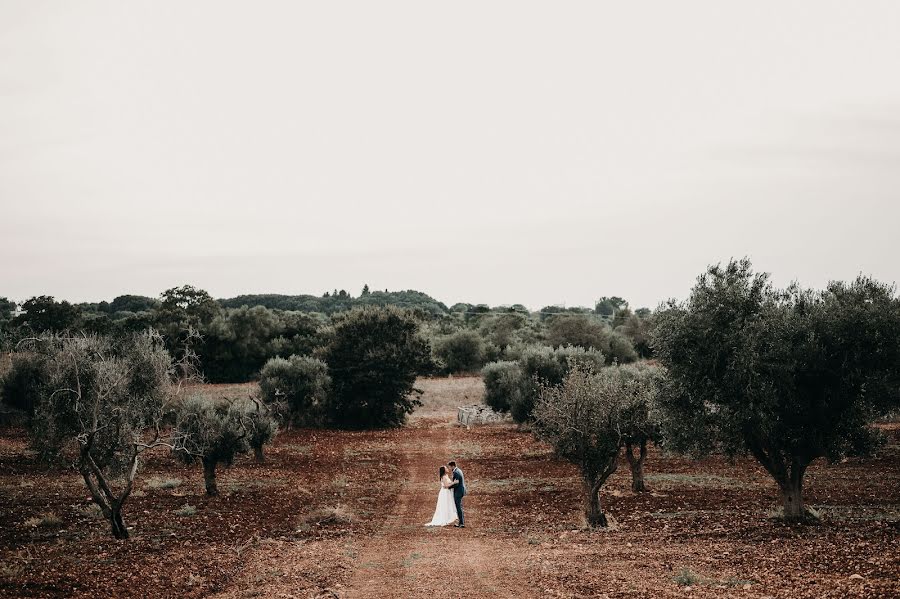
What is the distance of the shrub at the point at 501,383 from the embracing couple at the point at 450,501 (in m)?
30.9

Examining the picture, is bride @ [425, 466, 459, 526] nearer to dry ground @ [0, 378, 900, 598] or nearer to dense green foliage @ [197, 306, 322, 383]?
dry ground @ [0, 378, 900, 598]

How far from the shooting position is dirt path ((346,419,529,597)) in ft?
48.7

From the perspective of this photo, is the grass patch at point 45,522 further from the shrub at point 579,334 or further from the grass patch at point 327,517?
the shrub at point 579,334

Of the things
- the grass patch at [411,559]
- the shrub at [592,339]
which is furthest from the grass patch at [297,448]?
the shrub at [592,339]

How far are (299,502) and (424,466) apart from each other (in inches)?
451

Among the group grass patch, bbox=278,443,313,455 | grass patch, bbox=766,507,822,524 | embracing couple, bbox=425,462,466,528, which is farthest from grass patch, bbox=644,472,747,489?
grass patch, bbox=278,443,313,455

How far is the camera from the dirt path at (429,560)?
14836mm

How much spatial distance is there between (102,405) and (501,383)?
38.5m

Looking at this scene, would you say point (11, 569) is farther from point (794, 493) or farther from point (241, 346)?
point (241, 346)

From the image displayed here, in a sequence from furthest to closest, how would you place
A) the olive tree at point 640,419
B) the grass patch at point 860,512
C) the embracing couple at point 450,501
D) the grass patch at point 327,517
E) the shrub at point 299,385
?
the shrub at point 299,385 → the grass patch at point 327,517 → the embracing couple at point 450,501 → the olive tree at point 640,419 → the grass patch at point 860,512

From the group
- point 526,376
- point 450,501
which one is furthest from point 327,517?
point 526,376

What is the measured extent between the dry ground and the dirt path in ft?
0.23

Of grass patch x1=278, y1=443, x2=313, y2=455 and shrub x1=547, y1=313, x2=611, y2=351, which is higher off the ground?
shrub x1=547, y1=313, x2=611, y2=351

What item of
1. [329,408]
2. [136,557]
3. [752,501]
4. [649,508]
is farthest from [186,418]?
[329,408]
